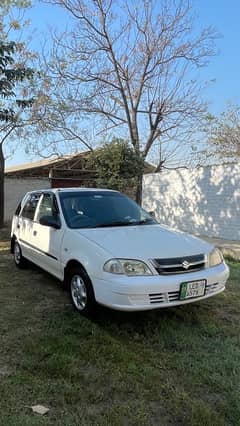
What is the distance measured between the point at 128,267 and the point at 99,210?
1605mm

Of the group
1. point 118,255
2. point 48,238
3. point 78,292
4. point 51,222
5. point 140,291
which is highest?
point 51,222

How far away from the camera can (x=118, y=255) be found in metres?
3.78

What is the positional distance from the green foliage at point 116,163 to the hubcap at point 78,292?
8.61 m

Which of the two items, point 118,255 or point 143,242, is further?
point 143,242

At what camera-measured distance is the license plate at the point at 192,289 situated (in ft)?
12.3

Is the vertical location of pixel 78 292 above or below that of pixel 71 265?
below

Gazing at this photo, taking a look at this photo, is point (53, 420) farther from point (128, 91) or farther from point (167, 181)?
point (128, 91)

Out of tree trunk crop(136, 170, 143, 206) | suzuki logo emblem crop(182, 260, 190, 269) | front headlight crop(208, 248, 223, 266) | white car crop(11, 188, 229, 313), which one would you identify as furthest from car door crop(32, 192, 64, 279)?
tree trunk crop(136, 170, 143, 206)

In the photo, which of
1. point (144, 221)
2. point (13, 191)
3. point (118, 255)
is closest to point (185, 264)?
point (118, 255)

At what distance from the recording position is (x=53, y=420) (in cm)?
243

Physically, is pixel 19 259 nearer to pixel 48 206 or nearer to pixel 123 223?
pixel 48 206

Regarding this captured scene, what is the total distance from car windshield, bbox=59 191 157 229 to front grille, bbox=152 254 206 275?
1.20 metres

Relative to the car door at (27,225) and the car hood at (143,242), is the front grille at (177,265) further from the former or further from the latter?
the car door at (27,225)

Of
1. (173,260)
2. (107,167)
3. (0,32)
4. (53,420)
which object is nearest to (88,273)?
(173,260)
